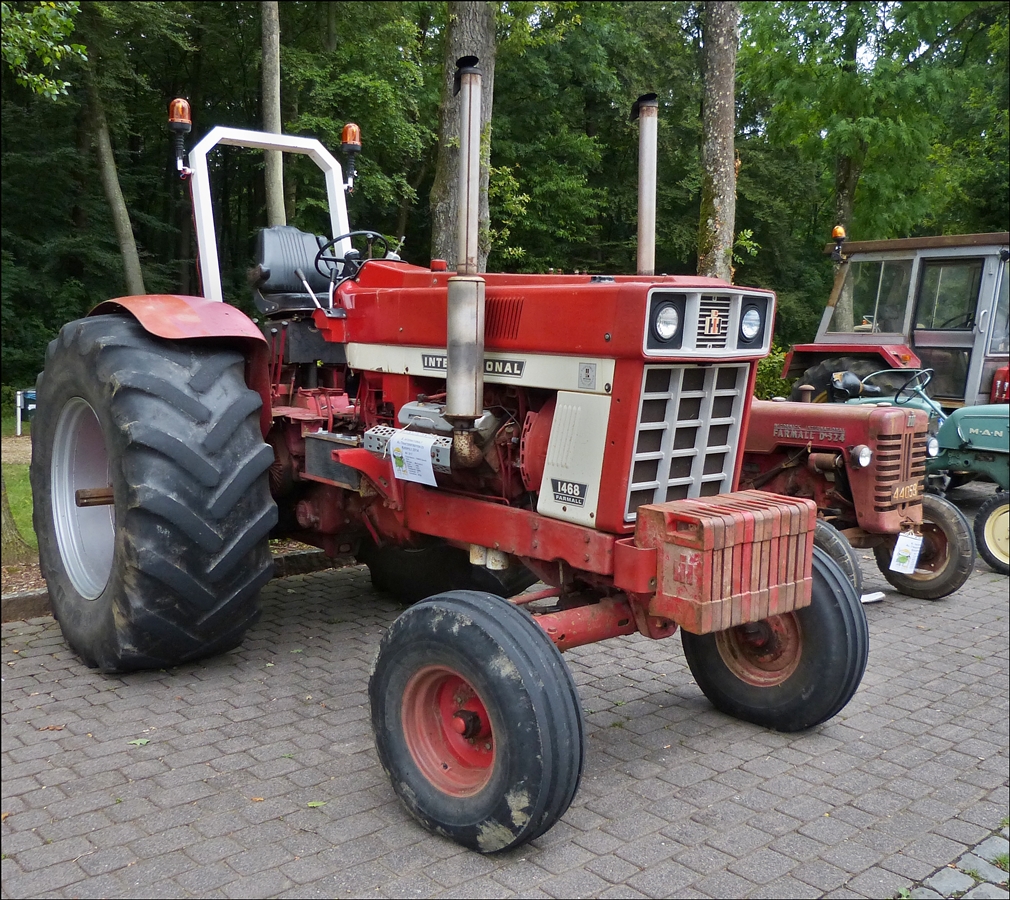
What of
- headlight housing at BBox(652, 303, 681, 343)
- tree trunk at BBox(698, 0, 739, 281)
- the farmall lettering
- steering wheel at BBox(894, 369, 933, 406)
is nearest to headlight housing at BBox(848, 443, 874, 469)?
the farmall lettering

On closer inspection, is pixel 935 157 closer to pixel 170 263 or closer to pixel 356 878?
pixel 170 263

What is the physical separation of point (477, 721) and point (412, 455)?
1.07 m

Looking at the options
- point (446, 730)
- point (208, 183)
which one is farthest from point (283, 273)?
point (446, 730)

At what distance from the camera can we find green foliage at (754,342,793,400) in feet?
31.5

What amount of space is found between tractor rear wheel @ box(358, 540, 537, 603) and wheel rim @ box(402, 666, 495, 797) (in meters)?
1.44

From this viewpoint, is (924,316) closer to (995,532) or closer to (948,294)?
(948,294)

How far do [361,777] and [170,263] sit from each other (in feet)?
52.0

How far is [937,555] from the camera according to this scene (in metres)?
6.04

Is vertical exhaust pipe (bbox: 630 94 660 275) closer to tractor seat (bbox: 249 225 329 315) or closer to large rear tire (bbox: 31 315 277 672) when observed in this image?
large rear tire (bbox: 31 315 277 672)

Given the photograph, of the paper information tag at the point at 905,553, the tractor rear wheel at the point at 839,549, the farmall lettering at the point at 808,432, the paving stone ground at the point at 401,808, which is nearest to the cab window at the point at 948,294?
the farmall lettering at the point at 808,432

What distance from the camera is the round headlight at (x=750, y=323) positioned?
331cm

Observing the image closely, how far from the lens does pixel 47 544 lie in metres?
4.55

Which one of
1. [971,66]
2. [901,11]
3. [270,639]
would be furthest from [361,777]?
[971,66]

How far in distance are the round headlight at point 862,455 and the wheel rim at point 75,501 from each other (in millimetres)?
3984
